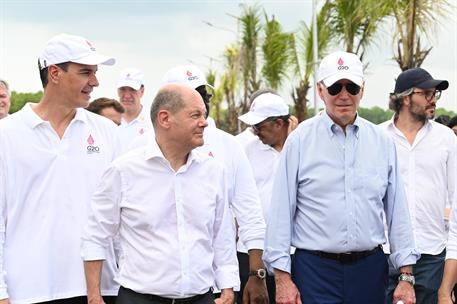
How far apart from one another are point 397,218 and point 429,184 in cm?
144

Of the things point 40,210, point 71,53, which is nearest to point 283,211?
point 40,210

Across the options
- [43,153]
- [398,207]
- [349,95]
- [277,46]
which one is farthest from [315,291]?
[277,46]

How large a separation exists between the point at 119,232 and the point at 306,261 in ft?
4.76

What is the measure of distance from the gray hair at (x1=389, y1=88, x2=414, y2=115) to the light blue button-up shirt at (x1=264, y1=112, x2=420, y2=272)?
5.35 ft

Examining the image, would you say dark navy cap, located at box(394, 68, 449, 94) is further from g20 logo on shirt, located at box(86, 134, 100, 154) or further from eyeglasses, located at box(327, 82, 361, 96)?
g20 logo on shirt, located at box(86, 134, 100, 154)

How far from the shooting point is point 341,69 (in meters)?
6.48

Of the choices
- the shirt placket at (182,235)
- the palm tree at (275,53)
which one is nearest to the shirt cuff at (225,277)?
the shirt placket at (182,235)

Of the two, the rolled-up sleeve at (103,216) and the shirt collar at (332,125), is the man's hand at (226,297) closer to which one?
the rolled-up sleeve at (103,216)

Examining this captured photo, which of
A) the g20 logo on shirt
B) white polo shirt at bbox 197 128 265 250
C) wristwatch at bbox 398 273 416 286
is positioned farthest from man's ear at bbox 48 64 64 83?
wristwatch at bbox 398 273 416 286

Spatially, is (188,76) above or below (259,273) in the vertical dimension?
above

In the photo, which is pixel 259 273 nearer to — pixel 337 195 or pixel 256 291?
pixel 256 291

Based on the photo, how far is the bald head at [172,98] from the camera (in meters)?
5.62

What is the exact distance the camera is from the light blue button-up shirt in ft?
20.8

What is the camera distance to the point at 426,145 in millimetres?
8016
